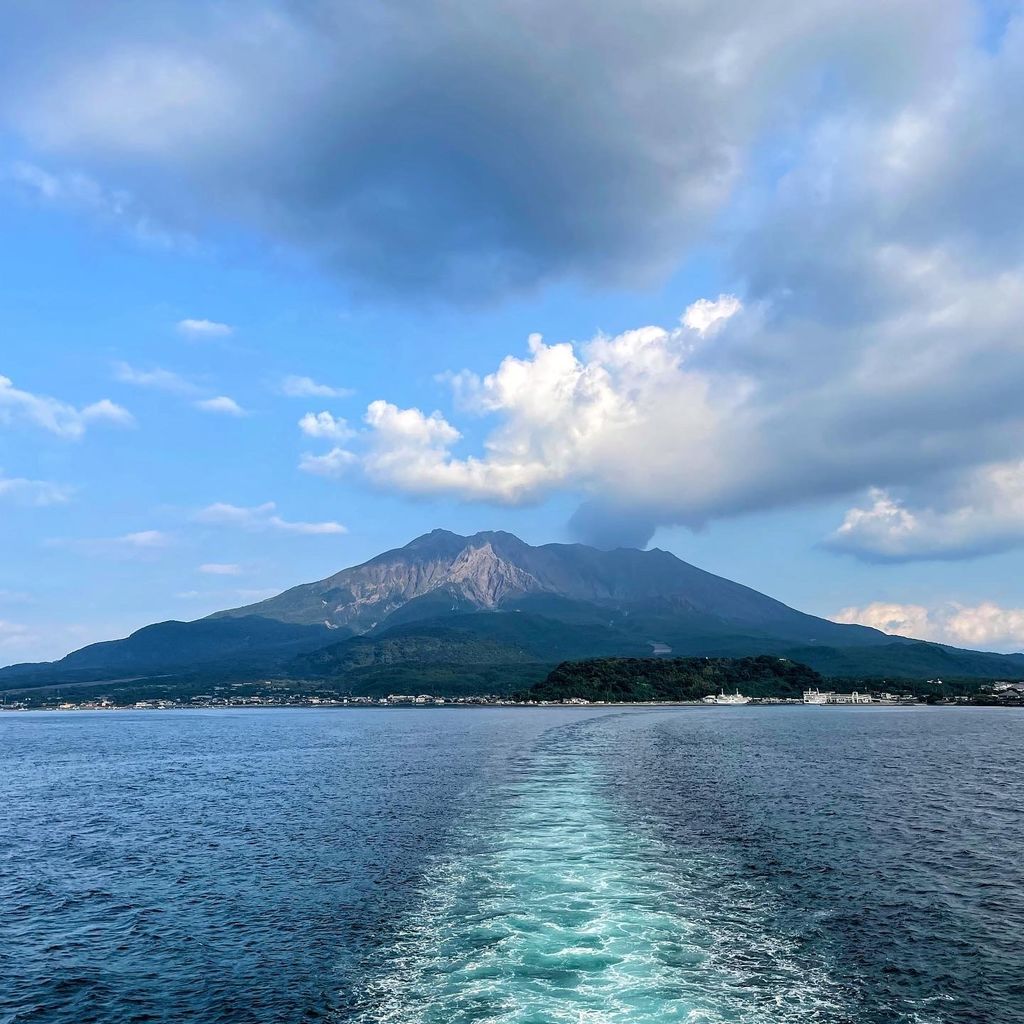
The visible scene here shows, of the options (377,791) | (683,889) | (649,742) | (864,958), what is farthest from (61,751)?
(864,958)

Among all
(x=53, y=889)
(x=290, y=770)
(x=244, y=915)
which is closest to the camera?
(x=244, y=915)

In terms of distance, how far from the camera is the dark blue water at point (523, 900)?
2634 cm

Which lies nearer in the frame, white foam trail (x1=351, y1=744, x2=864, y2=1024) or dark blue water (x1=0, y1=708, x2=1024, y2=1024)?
white foam trail (x1=351, y1=744, x2=864, y2=1024)

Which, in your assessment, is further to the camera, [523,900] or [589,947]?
[523,900]

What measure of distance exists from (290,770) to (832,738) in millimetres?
99224

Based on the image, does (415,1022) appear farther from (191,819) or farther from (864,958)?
(191,819)

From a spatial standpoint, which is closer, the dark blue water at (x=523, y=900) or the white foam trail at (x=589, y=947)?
the white foam trail at (x=589, y=947)

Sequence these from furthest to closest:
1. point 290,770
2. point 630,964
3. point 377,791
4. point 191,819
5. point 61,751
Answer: point 61,751 < point 290,770 < point 377,791 < point 191,819 < point 630,964

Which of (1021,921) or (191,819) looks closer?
(1021,921)

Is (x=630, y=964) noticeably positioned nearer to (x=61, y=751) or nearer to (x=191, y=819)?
(x=191, y=819)

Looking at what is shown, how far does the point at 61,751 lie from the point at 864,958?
149m

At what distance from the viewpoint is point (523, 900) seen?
36.1 meters

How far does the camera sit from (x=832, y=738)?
141625mm

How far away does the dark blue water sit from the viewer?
26344 millimetres
